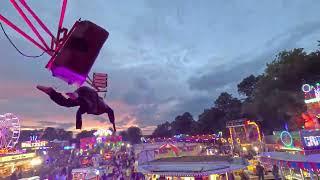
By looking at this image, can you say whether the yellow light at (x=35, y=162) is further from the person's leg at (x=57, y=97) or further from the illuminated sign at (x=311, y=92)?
the person's leg at (x=57, y=97)

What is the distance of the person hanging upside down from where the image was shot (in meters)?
5.04

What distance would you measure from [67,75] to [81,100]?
550 millimetres

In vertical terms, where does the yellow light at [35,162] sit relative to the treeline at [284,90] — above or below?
below

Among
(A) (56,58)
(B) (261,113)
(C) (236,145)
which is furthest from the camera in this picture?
(B) (261,113)

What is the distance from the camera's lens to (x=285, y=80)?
48.2 m

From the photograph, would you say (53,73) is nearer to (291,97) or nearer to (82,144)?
(291,97)

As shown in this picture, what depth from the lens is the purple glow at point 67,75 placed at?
502 centimetres

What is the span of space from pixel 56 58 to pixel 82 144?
259 ft

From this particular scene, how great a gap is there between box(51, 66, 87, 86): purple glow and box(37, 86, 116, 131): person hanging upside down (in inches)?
7.3

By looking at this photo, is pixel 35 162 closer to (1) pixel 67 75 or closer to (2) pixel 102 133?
(2) pixel 102 133

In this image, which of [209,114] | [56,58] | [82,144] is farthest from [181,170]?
[209,114]

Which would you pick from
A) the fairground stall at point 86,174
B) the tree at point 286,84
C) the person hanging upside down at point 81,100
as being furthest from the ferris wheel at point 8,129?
the tree at point 286,84

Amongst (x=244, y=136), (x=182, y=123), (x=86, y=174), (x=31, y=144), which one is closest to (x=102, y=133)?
(x=31, y=144)

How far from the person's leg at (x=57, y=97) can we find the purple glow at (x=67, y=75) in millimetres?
322
